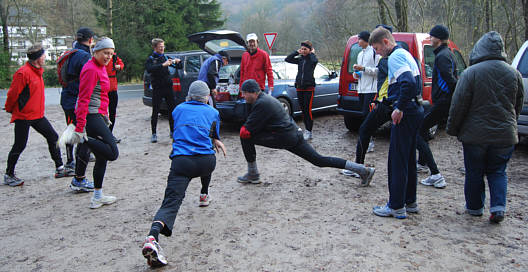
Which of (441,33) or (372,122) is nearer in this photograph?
(441,33)

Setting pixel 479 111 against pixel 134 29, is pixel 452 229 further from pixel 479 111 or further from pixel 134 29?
pixel 134 29

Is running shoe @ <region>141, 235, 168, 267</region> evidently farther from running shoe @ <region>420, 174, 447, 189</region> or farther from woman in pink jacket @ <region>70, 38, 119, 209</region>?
running shoe @ <region>420, 174, 447, 189</region>

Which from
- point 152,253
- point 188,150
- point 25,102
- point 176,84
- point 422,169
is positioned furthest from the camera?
point 176,84

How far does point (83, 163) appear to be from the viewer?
5.32 m

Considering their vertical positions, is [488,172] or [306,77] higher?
[306,77]

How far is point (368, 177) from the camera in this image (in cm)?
535

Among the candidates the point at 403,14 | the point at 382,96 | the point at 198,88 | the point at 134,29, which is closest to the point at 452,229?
the point at 382,96

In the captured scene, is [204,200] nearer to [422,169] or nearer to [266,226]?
[266,226]

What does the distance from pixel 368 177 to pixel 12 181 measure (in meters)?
5.11

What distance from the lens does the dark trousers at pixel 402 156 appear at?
4.11 meters

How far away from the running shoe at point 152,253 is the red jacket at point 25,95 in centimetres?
364

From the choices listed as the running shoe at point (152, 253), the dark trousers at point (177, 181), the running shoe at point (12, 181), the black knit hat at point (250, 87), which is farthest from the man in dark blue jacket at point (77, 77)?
the running shoe at point (152, 253)

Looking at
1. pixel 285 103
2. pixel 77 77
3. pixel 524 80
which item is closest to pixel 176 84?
pixel 285 103

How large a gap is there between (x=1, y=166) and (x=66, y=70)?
2.50 meters
